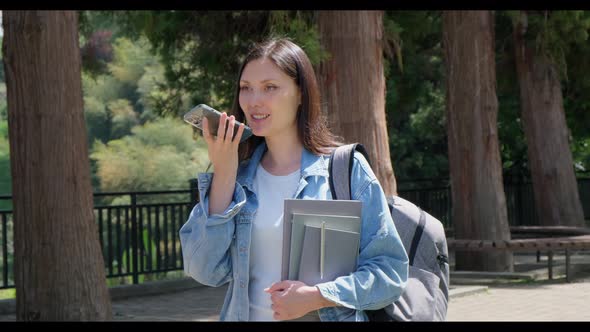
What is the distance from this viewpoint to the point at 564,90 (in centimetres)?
2166

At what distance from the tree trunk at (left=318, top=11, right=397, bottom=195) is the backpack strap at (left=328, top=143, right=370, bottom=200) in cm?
634

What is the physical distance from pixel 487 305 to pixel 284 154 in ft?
26.7

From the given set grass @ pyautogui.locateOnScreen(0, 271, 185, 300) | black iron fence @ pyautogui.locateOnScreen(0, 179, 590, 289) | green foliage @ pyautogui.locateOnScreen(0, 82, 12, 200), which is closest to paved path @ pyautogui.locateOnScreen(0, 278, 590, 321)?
black iron fence @ pyautogui.locateOnScreen(0, 179, 590, 289)

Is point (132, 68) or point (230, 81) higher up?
point (132, 68)

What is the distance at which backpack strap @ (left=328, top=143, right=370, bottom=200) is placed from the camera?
3135 millimetres

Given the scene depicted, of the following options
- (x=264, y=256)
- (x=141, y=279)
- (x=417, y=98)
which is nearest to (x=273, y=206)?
(x=264, y=256)

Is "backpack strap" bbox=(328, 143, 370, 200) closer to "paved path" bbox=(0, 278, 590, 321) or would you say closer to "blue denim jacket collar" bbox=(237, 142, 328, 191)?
"blue denim jacket collar" bbox=(237, 142, 328, 191)

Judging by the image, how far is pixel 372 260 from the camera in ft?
10.1

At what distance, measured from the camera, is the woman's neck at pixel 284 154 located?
3.32m

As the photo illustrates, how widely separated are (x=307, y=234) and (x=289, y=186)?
0.24 meters
